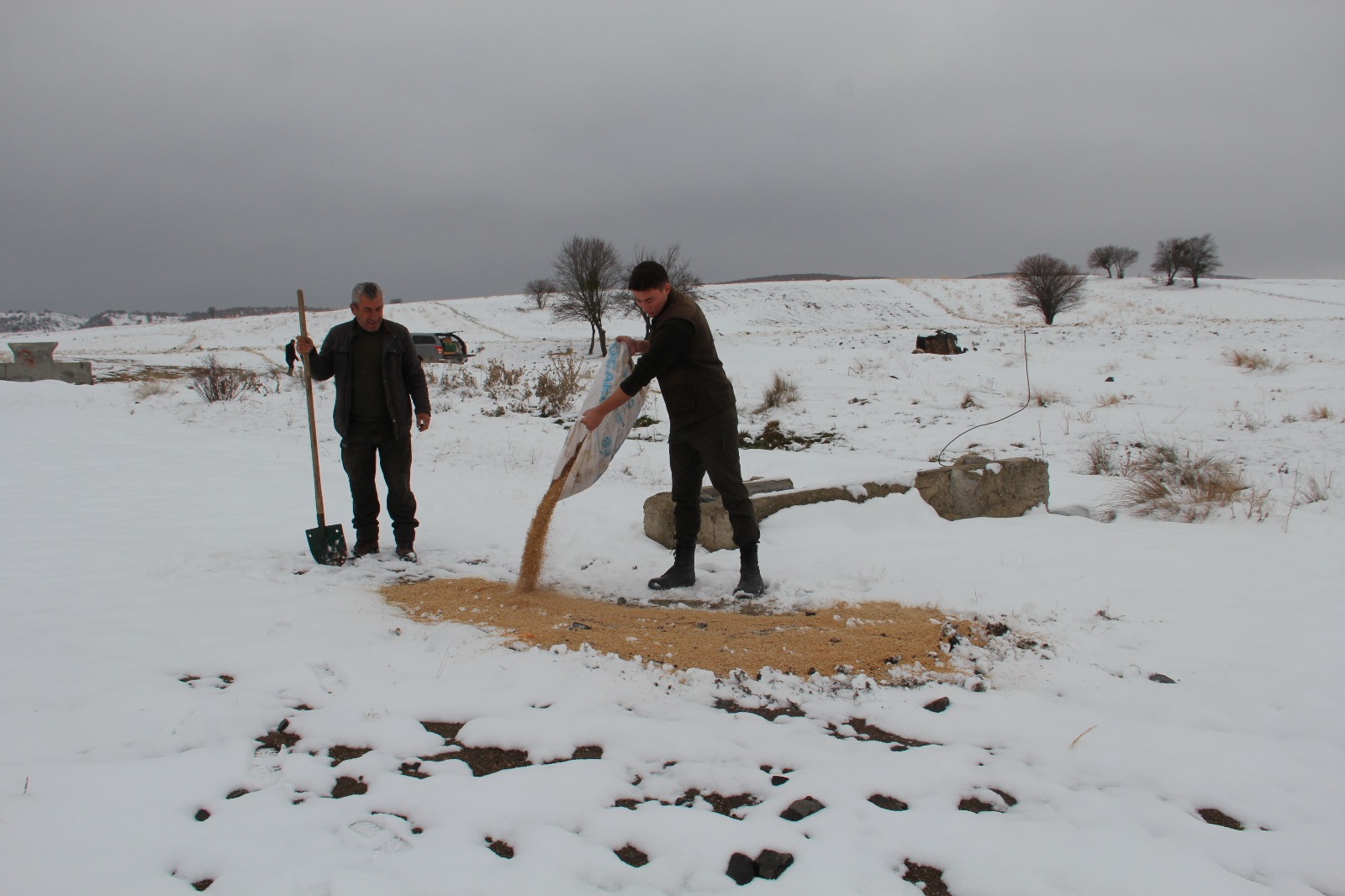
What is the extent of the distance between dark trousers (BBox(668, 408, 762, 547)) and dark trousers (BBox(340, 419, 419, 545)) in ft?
6.07

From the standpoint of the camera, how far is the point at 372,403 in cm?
477

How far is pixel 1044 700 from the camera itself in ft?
9.03

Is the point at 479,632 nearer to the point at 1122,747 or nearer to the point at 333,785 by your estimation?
the point at 333,785

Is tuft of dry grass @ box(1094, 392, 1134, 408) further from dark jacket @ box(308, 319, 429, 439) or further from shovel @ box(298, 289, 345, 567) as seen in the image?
shovel @ box(298, 289, 345, 567)

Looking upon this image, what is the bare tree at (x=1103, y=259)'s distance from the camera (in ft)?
198

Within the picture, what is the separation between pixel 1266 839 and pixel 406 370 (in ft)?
15.6

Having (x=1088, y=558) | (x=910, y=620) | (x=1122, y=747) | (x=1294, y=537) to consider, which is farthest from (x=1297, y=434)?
(x=1122, y=747)

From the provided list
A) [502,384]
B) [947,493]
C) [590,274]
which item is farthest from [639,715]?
[590,274]

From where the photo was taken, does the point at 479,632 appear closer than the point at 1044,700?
No

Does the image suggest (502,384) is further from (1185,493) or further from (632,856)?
(632,856)

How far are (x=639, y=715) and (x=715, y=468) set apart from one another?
1.73m

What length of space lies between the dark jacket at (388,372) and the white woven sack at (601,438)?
102cm

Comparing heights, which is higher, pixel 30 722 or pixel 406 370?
pixel 406 370

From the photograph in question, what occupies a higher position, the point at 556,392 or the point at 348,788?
the point at 556,392
